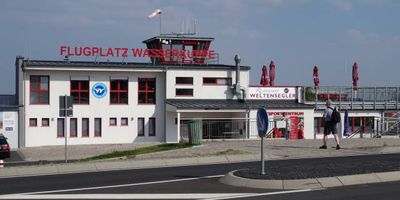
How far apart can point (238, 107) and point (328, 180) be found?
103 ft

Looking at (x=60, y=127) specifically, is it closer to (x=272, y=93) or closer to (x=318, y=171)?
(x=272, y=93)

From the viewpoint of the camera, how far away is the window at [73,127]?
43.5 metres

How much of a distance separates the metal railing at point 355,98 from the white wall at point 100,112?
40.6 ft

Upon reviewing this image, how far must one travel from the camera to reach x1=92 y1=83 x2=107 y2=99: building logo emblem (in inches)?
1737

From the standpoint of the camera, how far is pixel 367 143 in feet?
91.8

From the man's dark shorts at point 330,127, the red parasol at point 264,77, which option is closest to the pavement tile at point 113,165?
the man's dark shorts at point 330,127

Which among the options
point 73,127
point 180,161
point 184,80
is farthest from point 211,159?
point 184,80

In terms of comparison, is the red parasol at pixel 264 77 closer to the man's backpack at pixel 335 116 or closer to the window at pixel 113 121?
the window at pixel 113 121

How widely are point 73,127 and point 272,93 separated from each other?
15.4 meters

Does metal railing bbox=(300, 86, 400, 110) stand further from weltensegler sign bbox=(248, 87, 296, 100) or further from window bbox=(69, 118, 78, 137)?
window bbox=(69, 118, 78, 137)

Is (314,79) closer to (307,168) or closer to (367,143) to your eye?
(367,143)

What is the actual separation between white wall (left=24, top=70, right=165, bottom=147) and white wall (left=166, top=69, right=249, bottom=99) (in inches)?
28.6

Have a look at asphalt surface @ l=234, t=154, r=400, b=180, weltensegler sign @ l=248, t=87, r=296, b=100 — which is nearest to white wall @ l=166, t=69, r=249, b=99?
weltensegler sign @ l=248, t=87, r=296, b=100

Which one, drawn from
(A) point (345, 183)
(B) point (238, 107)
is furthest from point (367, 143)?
(B) point (238, 107)
